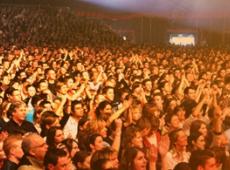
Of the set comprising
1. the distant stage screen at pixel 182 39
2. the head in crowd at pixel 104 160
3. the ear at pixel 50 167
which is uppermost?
the head in crowd at pixel 104 160

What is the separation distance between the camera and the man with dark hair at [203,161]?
5305 millimetres

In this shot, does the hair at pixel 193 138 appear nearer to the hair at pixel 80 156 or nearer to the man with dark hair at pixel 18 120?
the hair at pixel 80 156

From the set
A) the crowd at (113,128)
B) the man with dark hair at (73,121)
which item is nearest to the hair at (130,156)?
the crowd at (113,128)

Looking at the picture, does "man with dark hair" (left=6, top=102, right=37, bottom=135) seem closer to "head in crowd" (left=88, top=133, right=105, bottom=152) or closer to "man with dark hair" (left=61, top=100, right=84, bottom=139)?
"man with dark hair" (left=61, top=100, right=84, bottom=139)

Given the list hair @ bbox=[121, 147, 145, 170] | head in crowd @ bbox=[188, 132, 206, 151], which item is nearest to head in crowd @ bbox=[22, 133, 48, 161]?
hair @ bbox=[121, 147, 145, 170]

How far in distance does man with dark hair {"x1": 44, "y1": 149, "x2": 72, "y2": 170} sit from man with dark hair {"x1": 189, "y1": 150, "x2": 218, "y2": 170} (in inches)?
46.4

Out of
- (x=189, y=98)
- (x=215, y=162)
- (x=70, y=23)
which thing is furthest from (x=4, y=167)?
(x=70, y=23)

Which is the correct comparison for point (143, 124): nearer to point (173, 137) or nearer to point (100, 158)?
point (173, 137)

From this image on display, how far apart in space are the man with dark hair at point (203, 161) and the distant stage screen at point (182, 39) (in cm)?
3222

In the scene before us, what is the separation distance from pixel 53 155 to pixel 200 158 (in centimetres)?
138

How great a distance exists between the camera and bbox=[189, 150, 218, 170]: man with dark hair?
530 centimetres

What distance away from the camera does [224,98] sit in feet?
31.6

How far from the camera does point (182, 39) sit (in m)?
38.4

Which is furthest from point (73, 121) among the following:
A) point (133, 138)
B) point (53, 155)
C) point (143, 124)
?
point (53, 155)
